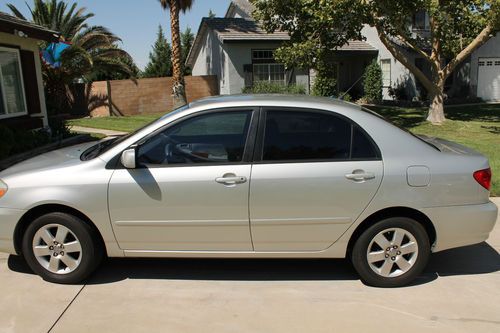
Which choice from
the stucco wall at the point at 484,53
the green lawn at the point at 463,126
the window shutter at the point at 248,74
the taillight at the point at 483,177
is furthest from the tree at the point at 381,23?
the taillight at the point at 483,177

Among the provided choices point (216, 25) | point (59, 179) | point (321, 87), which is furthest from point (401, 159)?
point (216, 25)

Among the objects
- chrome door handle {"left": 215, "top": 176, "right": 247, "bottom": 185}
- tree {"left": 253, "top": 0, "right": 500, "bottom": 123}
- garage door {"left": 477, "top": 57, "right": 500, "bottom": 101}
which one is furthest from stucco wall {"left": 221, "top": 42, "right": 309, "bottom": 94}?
chrome door handle {"left": 215, "top": 176, "right": 247, "bottom": 185}

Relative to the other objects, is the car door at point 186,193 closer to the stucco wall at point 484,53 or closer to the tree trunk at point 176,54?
the tree trunk at point 176,54

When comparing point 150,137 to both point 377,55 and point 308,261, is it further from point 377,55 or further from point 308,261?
point 377,55

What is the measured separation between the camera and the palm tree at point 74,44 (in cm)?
2171

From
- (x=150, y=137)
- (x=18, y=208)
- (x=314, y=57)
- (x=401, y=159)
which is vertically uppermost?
(x=314, y=57)

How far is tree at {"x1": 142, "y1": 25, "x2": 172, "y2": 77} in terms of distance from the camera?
116 feet

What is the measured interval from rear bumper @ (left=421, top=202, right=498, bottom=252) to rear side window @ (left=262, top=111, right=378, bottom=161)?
0.77 meters

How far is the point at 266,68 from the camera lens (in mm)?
22797

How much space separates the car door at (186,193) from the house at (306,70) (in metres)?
17.4

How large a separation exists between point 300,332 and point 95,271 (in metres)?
2.11

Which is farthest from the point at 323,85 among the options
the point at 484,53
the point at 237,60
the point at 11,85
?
the point at 11,85

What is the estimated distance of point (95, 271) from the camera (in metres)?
4.52

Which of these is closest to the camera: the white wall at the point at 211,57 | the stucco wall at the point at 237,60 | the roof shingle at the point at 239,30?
the roof shingle at the point at 239,30
